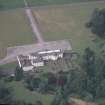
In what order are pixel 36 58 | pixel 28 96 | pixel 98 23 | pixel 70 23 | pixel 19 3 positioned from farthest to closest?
pixel 19 3, pixel 70 23, pixel 98 23, pixel 36 58, pixel 28 96

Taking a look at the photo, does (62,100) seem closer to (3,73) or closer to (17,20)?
(3,73)

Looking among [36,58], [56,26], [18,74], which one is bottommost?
[18,74]

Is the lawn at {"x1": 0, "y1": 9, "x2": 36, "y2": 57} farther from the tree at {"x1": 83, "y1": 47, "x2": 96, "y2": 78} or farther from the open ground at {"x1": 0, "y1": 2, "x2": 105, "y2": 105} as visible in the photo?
the tree at {"x1": 83, "y1": 47, "x2": 96, "y2": 78}

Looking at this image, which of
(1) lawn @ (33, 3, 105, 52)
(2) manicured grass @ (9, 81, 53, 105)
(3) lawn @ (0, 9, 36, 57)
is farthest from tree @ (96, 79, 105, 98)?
(3) lawn @ (0, 9, 36, 57)

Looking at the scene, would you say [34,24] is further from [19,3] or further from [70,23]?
[19,3]

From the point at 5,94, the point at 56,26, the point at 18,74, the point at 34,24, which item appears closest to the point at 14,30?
the point at 34,24

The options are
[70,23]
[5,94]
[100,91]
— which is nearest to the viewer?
[5,94]

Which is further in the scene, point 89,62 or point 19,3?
point 19,3
